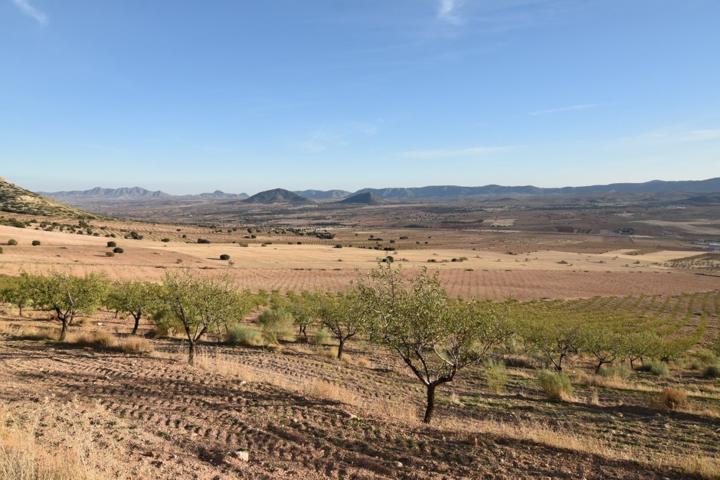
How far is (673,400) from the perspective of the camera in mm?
21141

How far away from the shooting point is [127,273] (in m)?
63.2

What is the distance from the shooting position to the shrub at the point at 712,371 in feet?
98.3

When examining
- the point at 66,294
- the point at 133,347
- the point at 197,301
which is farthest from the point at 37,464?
the point at 66,294

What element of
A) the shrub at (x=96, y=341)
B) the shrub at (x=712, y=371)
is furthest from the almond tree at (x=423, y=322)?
the shrub at (x=712, y=371)

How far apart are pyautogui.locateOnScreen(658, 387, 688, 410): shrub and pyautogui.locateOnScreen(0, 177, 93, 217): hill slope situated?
15685 centimetres

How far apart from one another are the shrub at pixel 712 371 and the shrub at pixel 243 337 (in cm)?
2985

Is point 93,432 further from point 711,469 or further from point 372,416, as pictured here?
point 711,469

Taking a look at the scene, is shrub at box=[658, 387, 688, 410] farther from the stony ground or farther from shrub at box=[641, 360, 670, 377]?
shrub at box=[641, 360, 670, 377]

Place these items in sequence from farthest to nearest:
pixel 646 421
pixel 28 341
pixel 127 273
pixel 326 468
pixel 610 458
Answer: pixel 127 273 < pixel 28 341 < pixel 646 421 < pixel 610 458 < pixel 326 468

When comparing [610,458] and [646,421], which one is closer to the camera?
[610,458]

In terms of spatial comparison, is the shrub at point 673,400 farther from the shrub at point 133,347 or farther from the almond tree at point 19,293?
the almond tree at point 19,293

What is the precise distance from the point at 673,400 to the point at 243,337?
24286 millimetres

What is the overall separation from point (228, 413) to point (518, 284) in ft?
261

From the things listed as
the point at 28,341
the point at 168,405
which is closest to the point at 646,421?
the point at 168,405
